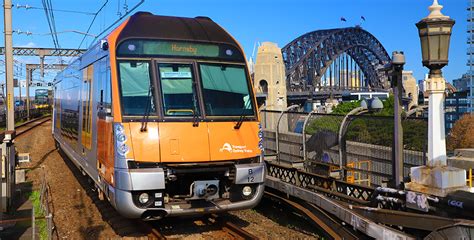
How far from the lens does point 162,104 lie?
7.51 m

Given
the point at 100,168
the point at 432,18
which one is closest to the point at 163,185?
the point at 100,168

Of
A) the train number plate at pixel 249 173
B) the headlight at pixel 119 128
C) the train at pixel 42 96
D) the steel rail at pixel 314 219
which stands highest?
the train at pixel 42 96

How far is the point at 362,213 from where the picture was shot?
7070mm

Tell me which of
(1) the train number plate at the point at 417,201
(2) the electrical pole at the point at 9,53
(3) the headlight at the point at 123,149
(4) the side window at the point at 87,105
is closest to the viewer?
(1) the train number plate at the point at 417,201

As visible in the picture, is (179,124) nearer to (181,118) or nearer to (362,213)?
(181,118)

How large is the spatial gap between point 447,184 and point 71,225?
6.60 metres

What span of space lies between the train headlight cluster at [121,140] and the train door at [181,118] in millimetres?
534

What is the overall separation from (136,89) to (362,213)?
3985 mm

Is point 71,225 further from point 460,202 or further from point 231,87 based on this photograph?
point 460,202

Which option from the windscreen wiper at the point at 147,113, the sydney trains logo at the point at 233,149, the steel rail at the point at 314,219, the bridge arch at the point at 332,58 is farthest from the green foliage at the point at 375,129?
the bridge arch at the point at 332,58

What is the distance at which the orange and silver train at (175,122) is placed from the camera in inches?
280

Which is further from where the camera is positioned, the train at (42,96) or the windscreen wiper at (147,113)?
the train at (42,96)

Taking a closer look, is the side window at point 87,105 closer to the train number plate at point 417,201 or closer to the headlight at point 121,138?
the headlight at point 121,138

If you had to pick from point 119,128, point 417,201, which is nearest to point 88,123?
point 119,128
